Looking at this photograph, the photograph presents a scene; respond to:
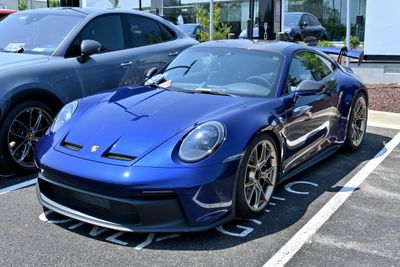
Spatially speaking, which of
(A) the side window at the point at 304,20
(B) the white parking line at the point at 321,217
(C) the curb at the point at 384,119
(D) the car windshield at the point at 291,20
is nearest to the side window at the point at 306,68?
(B) the white parking line at the point at 321,217

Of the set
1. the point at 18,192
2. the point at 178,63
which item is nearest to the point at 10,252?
the point at 18,192

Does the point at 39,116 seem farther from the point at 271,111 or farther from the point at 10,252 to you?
the point at 271,111

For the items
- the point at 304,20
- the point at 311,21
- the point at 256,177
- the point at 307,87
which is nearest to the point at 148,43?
the point at 307,87

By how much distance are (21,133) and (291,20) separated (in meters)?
14.0

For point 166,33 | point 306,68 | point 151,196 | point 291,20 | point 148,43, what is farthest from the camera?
point 291,20

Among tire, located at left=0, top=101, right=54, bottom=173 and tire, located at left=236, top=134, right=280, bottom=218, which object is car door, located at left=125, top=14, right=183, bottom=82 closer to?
tire, located at left=0, top=101, right=54, bottom=173

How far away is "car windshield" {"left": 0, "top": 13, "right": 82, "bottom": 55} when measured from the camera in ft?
18.3

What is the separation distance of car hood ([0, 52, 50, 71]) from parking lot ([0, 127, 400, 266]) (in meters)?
1.23

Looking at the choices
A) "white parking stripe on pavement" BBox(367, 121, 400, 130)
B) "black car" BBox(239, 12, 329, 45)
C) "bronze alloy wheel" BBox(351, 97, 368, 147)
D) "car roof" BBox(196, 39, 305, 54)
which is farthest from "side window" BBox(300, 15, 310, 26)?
"car roof" BBox(196, 39, 305, 54)

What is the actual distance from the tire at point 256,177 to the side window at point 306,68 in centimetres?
79

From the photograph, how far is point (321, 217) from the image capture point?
13.0ft

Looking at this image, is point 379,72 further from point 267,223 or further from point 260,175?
point 267,223

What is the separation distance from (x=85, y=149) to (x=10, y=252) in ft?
2.77

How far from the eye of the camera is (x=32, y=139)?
5039mm
